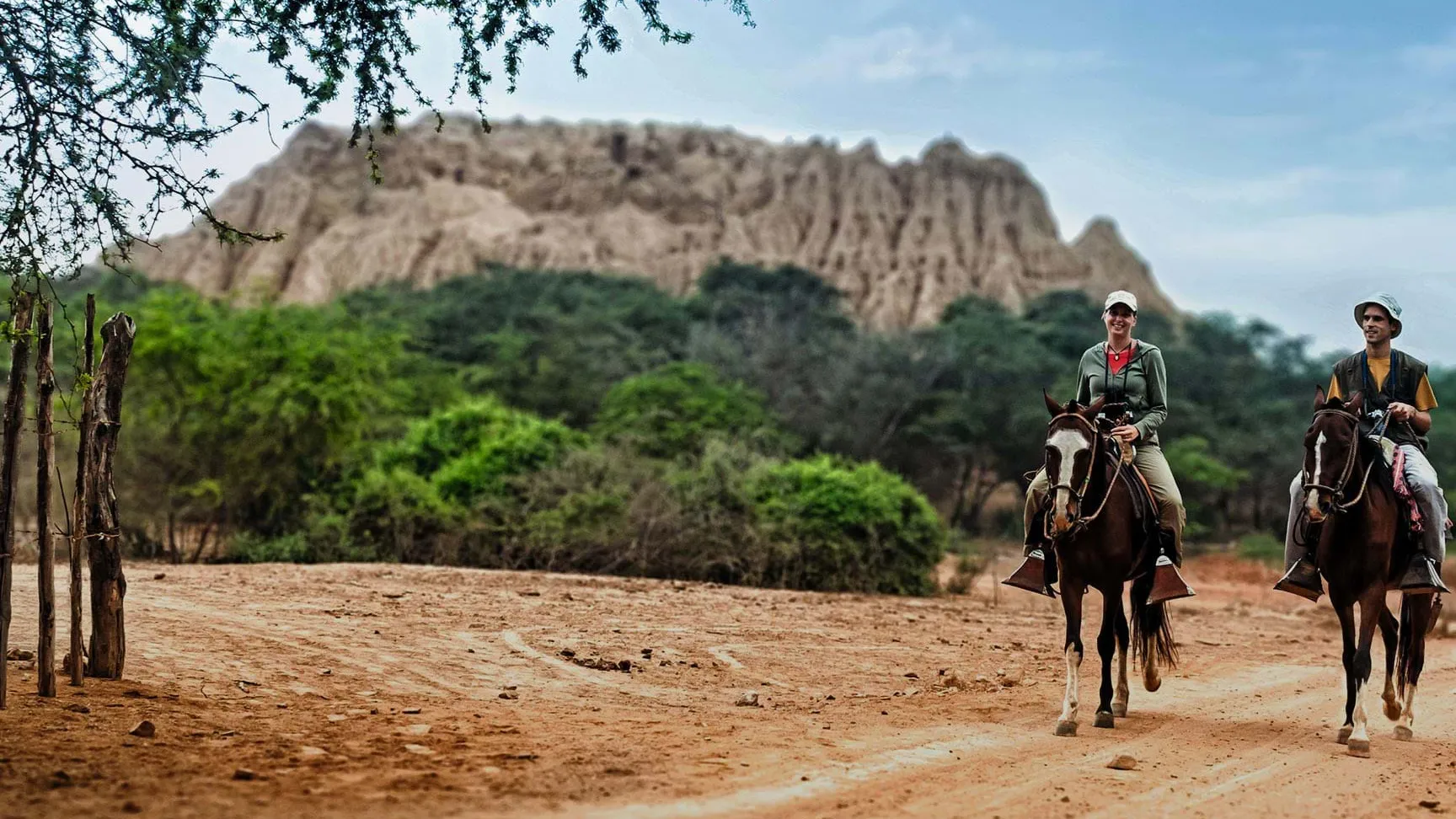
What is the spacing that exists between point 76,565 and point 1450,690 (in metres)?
10.5

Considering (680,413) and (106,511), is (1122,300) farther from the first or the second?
(680,413)

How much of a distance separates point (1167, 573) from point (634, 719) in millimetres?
3630

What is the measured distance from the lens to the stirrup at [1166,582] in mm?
8156

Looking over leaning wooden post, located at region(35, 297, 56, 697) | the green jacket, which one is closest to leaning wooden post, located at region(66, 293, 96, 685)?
leaning wooden post, located at region(35, 297, 56, 697)

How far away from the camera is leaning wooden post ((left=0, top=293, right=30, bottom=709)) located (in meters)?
6.96

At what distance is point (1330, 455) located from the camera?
25.5 ft

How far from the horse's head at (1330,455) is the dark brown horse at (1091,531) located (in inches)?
42.7

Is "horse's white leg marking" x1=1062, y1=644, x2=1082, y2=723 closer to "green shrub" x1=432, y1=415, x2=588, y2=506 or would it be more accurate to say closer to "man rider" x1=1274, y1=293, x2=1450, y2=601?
"man rider" x1=1274, y1=293, x2=1450, y2=601

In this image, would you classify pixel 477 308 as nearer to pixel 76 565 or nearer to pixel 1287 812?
pixel 76 565

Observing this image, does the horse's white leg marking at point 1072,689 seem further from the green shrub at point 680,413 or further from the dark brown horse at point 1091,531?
the green shrub at point 680,413

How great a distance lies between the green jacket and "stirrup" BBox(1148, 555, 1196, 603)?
2.85 ft

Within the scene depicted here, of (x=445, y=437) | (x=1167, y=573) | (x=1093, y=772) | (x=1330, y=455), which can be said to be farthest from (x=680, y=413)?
(x=1093, y=772)

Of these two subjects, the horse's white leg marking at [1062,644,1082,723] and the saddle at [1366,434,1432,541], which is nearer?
the horse's white leg marking at [1062,644,1082,723]

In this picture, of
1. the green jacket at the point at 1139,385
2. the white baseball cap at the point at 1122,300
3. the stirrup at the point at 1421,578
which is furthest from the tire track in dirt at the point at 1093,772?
the white baseball cap at the point at 1122,300
